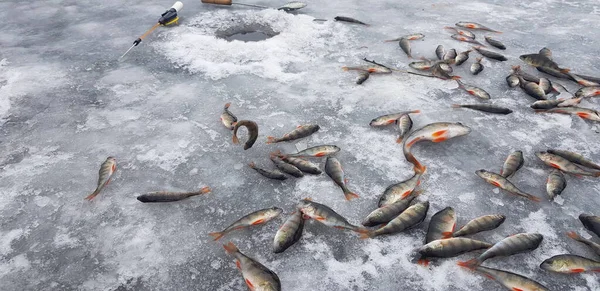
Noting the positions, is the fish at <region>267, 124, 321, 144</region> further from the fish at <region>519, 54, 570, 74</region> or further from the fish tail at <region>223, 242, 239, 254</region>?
the fish at <region>519, 54, 570, 74</region>

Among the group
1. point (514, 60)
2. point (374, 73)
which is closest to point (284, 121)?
point (374, 73)

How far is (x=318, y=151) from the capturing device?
10.7 ft

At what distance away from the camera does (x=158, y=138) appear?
3.48 meters

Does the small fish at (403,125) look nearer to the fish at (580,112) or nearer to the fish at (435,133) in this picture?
the fish at (435,133)

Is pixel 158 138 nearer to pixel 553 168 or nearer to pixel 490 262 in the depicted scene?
pixel 490 262

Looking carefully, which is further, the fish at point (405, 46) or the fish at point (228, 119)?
the fish at point (405, 46)

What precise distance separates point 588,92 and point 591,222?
219 cm

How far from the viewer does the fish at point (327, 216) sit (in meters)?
2.59

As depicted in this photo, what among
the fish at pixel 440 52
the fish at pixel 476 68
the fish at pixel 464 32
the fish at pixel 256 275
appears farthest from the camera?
the fish at pixel 464 32

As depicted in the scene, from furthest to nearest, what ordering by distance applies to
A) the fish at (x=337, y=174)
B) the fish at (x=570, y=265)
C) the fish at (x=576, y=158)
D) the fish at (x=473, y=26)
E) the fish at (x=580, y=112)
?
the fish at (x=473, y=26), the fish at (x=580, y=112), the fish at (x=576, y=158), the fish at (x=337, y=174), the fish at (x=570, y=265)

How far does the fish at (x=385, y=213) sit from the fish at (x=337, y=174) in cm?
28

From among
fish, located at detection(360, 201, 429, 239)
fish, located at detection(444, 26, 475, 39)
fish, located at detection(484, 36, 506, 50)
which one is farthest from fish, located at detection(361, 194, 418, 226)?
fish, located at detection(444, 26, 475, 39)

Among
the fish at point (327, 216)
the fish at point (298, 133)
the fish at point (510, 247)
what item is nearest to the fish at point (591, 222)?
the fish at point (510, 247)

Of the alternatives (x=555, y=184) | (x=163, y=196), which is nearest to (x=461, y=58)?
(x=555, y=184)
